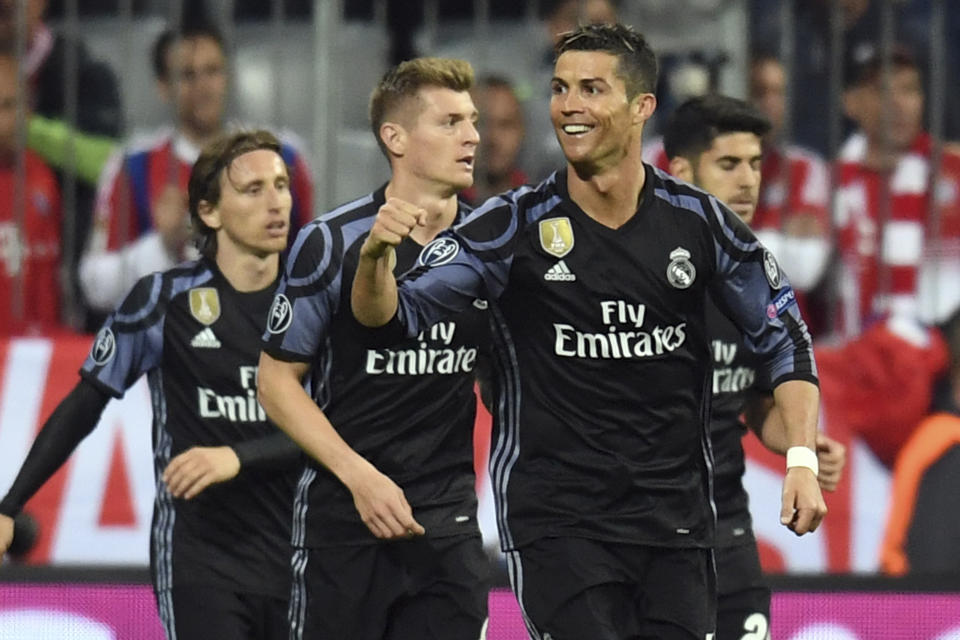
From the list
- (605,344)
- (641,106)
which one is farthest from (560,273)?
(641,106)

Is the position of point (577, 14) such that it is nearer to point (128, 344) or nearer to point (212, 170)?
point (212, 170)

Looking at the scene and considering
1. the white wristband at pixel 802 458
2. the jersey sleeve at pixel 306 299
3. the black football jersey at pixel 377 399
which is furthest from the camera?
the black football jersey at pixel 377 399

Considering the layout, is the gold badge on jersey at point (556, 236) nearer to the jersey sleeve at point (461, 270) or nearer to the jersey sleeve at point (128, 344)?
the jersey sleeve at point (461, 270)

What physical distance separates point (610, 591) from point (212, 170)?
Answer: 83.1 inches

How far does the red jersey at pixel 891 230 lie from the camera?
811 cm

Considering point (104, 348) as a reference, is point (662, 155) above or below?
above

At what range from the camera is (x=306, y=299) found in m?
5.13

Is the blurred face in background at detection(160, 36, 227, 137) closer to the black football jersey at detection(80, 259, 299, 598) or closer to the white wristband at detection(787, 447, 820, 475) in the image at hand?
the black football jersey at detection(80, 259, 299, 598)

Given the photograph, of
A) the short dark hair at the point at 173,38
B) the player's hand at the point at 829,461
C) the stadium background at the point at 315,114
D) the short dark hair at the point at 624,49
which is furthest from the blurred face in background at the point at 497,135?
the short dark hair at the point at 624,49

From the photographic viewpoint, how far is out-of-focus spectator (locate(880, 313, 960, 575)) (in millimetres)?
7535

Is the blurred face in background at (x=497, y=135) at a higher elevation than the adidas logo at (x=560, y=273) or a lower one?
higher

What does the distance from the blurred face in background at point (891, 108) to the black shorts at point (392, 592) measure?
3717 mm

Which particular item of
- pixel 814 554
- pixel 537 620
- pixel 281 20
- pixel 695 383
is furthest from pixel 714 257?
pixel 281 20

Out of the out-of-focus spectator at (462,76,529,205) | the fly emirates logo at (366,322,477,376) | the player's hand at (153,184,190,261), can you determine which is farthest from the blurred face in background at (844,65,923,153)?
the fly emirates logo at (366,322,477,376)
